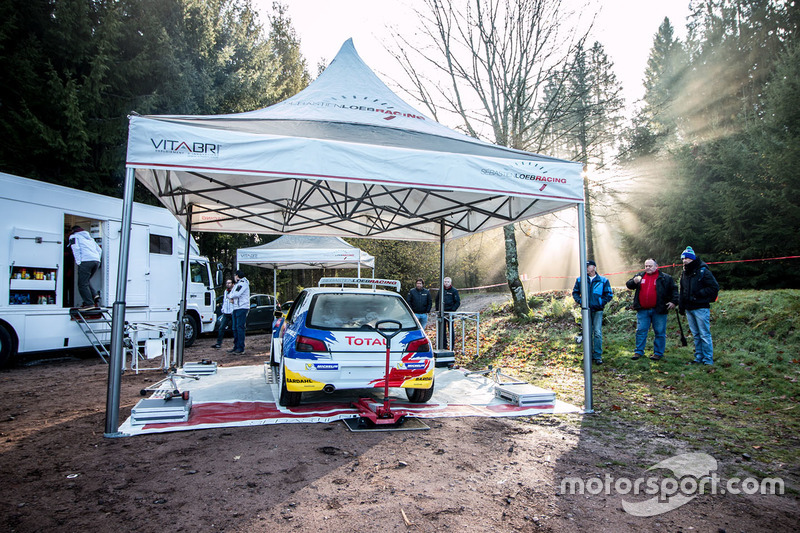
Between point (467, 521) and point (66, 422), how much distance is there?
468 cm

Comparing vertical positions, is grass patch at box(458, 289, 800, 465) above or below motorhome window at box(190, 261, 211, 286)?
below

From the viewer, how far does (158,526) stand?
284 centimetres

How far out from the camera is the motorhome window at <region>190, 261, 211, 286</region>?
45.5 feet

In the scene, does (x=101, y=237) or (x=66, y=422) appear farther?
(x=101, y=237)

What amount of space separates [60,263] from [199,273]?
4944mm

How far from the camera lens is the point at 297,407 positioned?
5816 mm

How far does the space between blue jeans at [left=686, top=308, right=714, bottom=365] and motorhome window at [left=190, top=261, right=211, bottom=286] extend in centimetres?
1251

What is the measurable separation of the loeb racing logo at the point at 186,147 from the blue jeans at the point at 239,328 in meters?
7.15

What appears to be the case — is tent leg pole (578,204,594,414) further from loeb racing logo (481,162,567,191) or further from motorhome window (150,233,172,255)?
motorhome window (150,233,172,255)

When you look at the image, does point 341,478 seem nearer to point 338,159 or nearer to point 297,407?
point 297,407

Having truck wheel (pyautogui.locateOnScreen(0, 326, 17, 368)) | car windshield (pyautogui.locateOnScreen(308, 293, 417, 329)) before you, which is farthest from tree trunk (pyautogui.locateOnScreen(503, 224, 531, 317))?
truck wheel (pyautogui.locateOnScreen(0, 326, 17, 368))

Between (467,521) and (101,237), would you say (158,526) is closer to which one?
(467,521)

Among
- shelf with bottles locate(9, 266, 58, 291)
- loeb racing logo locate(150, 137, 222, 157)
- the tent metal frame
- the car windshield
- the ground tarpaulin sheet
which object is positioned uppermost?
the tent metal frame

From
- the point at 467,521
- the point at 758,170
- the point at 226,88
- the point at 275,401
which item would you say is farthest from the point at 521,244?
the point at 467,521
